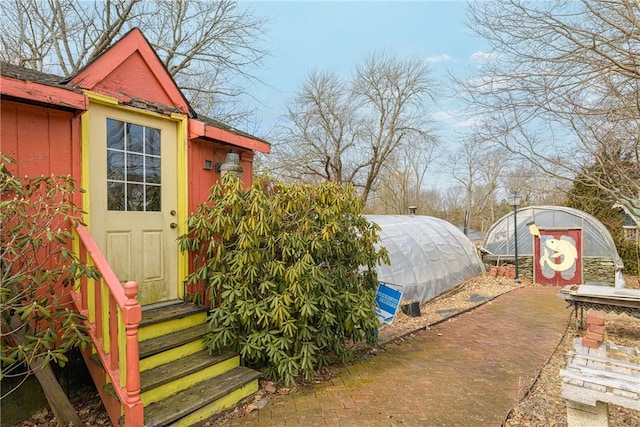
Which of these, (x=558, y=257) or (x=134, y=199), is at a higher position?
(x=134, y=199)

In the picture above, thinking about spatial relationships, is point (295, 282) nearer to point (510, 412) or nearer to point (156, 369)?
point (156, 369)

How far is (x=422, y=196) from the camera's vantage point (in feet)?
94.9

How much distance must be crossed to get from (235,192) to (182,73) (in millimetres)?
12095

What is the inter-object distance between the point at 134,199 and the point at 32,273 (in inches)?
46.7

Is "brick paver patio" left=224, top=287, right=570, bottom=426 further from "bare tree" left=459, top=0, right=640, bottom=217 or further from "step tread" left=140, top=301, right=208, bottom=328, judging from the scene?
"bare tree" left=459, top=0, right=640, bottom=217

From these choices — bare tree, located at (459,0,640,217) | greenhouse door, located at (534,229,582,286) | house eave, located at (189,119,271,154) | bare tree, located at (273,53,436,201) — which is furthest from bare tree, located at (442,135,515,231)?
house eave, located at (189,119,271,154)

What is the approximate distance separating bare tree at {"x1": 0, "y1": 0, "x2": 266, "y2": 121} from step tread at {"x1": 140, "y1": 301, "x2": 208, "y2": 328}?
33.4ft

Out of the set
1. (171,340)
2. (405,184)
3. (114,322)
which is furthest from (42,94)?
(405,184)

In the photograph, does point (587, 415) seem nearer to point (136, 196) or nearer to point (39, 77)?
point (136, 196)

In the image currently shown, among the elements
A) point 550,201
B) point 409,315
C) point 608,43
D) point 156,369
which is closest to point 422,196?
point 550,201

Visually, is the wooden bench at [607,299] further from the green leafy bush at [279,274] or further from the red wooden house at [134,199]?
the red wooden house at [134,199]

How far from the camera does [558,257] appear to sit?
11.1 metres

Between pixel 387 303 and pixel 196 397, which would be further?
pixel 387 303

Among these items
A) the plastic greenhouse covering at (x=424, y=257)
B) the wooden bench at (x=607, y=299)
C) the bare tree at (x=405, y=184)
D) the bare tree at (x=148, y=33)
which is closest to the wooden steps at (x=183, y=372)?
the plastic greenhouse covering at (x=424, y=257)
